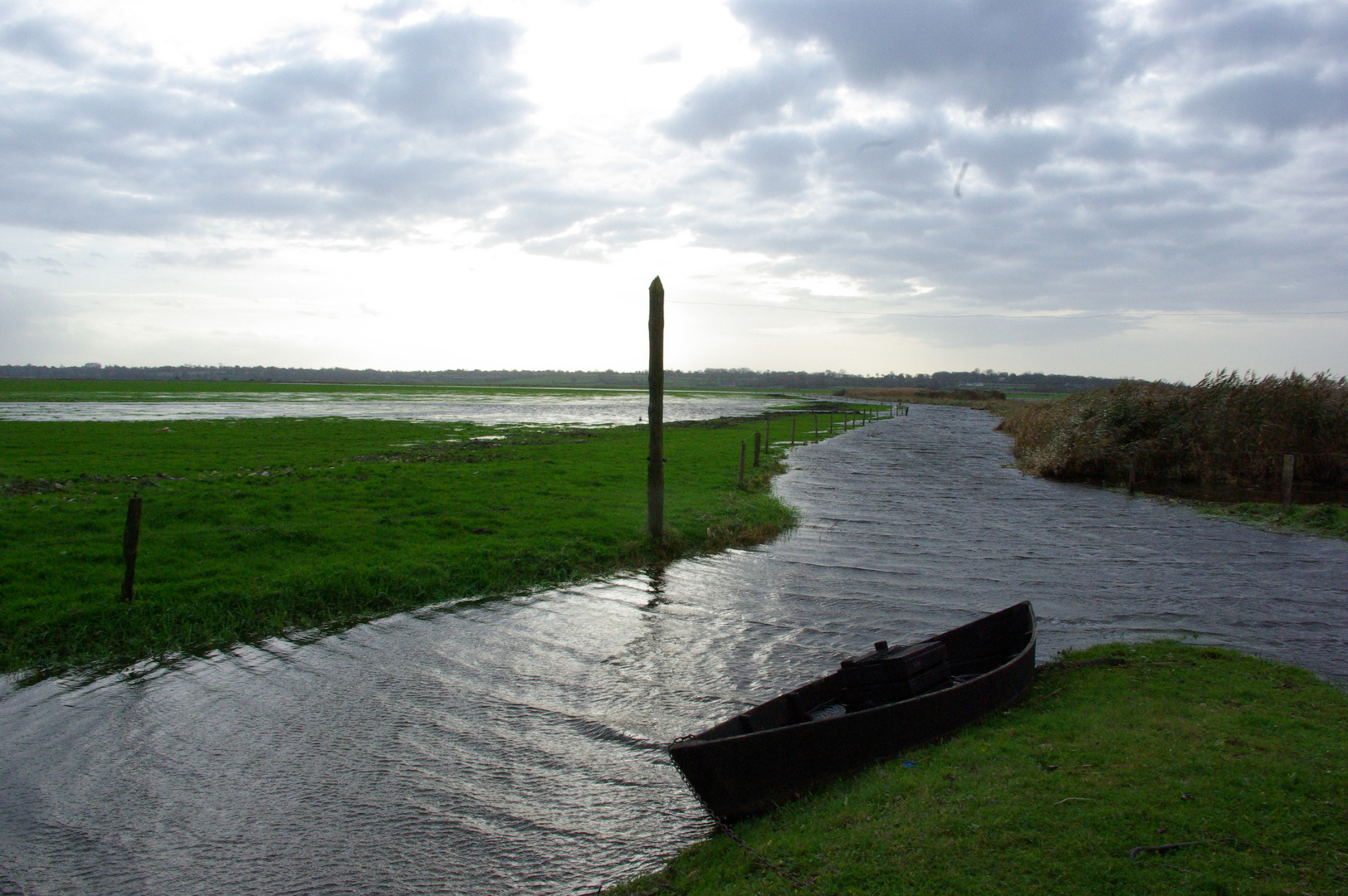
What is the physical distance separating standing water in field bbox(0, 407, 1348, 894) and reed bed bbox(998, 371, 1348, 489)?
1767 cm

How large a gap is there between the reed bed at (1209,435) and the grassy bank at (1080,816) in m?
28.0

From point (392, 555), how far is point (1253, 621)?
15.6 meters

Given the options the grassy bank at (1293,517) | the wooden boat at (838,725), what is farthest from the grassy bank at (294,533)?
the grassy bank at (1293,517)

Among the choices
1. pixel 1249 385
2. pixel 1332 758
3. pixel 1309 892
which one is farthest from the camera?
pixel 1249 385

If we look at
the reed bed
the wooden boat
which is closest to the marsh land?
the wooden boat

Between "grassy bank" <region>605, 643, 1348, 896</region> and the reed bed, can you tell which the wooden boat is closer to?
"grassy bank" <region>605, 643, 1348, 896</region>

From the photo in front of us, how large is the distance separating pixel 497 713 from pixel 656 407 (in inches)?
334

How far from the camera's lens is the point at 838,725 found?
6.57 meters

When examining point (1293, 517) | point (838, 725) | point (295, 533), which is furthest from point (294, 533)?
point (1293, 517)

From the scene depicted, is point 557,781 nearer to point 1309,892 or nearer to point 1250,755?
point 1309,892

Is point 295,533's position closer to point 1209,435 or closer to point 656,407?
point 656,407

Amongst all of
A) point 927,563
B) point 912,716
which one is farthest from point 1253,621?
point 912,716

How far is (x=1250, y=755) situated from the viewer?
6457mm

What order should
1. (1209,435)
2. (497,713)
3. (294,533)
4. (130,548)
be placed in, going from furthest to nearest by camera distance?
1. (1209,435)
2. (294,533)
3. (130,548)
4. (497,713)
